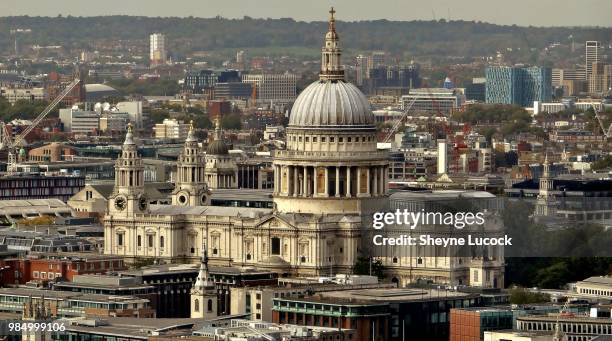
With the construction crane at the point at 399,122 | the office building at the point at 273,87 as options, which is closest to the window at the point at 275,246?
the construction crane at the point at 399,122

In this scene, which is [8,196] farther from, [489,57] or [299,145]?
[489,57]

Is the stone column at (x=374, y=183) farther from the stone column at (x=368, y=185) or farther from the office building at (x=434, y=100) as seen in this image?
the office building at (x=434, y=100)

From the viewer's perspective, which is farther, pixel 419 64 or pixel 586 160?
pixel 419 64

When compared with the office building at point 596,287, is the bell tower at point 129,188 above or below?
above

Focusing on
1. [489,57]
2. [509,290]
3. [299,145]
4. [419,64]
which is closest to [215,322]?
[509,290]

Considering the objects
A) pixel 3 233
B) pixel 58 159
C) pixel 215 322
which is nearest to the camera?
pixel 215 322

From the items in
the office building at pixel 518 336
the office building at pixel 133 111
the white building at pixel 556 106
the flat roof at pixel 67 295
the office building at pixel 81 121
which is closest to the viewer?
the office building at pixel 518 336

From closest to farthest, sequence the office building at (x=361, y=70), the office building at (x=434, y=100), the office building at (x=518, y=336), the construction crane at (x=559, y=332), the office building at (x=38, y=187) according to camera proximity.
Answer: the construction crane at (x=559, y=332) → the office building at (x=518, y=336) → the office building at (x=38, y=187) → the office building at (x=434, y=100) → the office building at (x=361, y=70)

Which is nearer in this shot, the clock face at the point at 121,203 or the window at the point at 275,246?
the window at the point at 275,246
